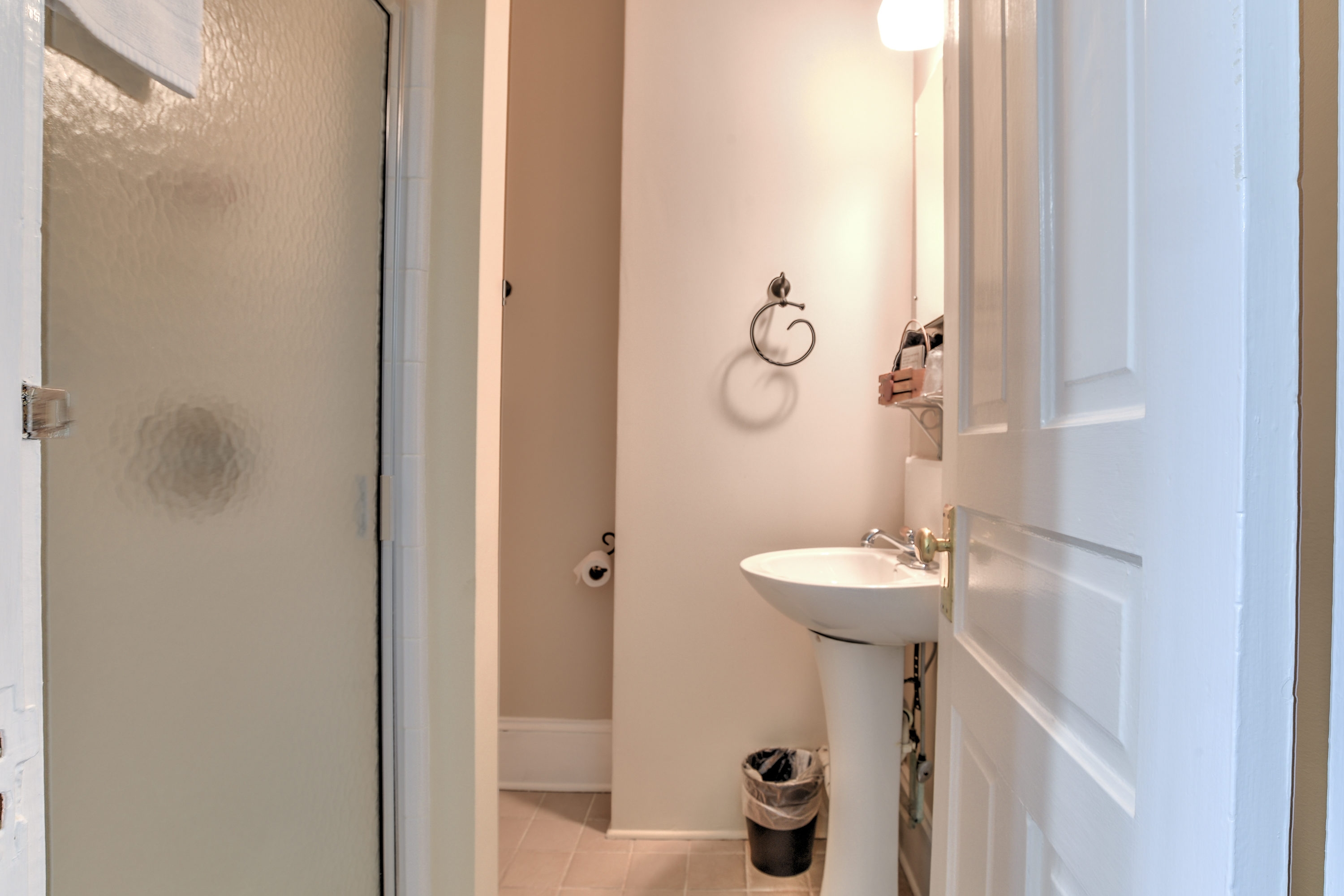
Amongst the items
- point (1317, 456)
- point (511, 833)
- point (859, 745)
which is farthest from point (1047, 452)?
point (511, 833)

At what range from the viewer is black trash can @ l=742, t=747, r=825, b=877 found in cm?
185

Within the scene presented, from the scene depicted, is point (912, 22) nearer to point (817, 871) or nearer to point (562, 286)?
point (562, 286)

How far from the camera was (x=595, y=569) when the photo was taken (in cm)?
235

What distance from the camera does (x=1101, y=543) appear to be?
1.79 feet

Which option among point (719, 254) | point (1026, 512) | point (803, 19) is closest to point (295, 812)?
point (1026, 512)

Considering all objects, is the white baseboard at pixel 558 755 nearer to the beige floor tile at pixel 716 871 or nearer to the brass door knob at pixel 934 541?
the beige floor tile at pixel 716 871

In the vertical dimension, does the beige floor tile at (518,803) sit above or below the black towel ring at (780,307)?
below

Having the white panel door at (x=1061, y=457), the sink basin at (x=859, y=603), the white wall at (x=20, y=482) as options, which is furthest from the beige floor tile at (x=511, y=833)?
the white wall at (x=20, y=482)

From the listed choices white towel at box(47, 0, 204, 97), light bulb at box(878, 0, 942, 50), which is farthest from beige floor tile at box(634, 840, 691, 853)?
light bulb at box(878, 0, 942, 50)

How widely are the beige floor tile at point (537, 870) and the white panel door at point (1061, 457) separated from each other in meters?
1.29

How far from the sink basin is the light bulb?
4.24 ft

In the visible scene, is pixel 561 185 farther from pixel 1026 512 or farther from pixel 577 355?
pixel 1026 512

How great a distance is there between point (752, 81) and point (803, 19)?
0.75ft

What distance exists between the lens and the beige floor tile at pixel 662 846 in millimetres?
2012
